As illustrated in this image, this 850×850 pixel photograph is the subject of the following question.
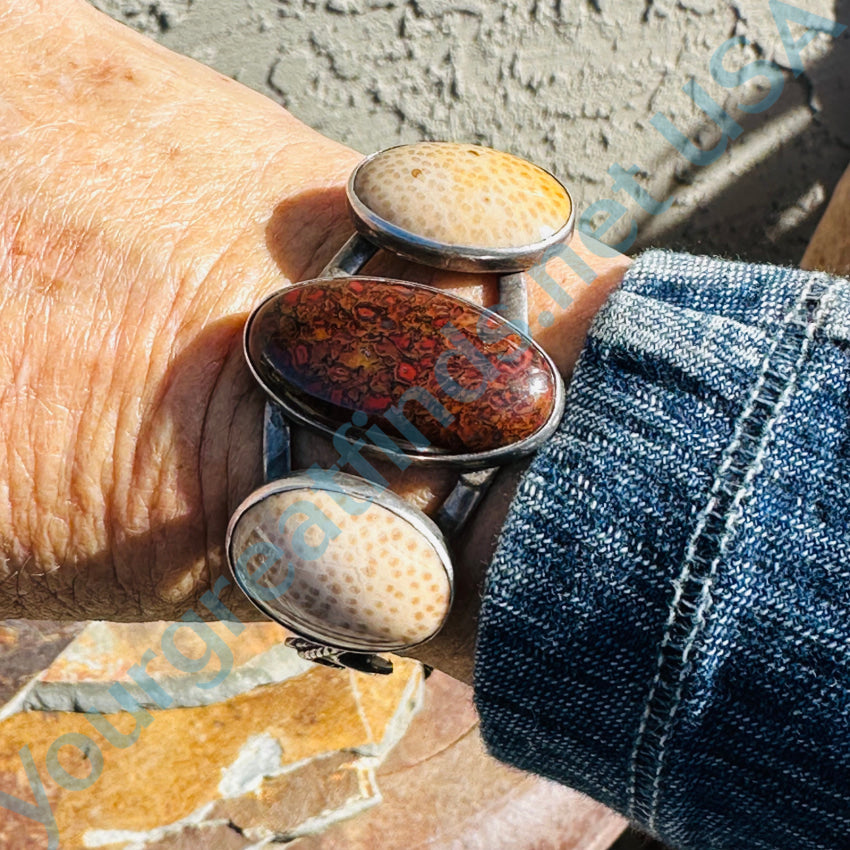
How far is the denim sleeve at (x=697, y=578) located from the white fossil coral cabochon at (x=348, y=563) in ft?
0.22

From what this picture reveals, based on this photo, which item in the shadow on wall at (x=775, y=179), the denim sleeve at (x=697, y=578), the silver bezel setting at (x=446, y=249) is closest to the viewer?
the denim sleeve at (x=697, y=578)

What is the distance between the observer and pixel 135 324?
2.99 ft

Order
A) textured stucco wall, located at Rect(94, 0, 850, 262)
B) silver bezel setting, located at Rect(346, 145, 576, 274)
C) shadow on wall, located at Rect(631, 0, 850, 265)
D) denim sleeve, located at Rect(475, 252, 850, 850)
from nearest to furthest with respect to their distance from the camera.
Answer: denim sleeve, located at Rect(475, 252, 850, 850) → silver bezel setting, located at Rect(346, 145, 576, 274) → textured stucco wall, located at Rect(94, 0, 850, 262) → shadow on wall, located at Rect(631, 0, 850, 265)

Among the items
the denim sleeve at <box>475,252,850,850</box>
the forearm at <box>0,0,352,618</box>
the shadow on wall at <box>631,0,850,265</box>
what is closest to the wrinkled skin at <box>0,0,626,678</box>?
the forearm at <box>0,0,352,618</box>

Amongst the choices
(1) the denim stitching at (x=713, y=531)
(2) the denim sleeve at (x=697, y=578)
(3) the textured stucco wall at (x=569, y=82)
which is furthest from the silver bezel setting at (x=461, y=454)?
(3) the textured stucco wall at (x=569, y=82)

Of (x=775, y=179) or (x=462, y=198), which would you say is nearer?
(x=462, y=198)

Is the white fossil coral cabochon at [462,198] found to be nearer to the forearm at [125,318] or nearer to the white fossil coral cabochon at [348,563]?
the forearm at [125,318]

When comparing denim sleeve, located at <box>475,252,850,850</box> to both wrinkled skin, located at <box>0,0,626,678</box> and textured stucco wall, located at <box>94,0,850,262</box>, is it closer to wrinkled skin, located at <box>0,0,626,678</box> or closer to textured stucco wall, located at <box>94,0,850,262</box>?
wrinkled skin, located at <box>0,0,626,678</box>

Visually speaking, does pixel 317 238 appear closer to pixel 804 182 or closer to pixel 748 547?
pixel 748 547

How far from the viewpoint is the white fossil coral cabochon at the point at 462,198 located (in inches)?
32.9

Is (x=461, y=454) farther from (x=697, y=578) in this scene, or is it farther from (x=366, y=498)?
(x=697, y=578)

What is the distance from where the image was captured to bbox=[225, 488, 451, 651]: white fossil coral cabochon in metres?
0.75

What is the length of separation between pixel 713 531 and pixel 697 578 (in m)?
0.04

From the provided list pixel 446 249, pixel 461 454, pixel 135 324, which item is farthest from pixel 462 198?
pixel 135 324
